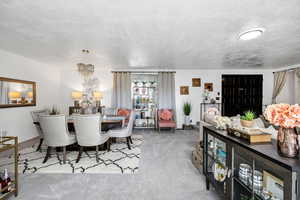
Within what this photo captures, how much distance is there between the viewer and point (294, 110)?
0.99 meters

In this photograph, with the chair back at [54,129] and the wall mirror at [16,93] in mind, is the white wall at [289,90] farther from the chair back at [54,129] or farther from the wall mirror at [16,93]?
the wall mirror at [16,93]

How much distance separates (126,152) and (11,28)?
3.11 meters

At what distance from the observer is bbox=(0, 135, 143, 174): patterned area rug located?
2508mm

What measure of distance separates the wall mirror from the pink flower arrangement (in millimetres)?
4878

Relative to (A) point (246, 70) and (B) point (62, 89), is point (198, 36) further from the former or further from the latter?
(B) point (62, 89)

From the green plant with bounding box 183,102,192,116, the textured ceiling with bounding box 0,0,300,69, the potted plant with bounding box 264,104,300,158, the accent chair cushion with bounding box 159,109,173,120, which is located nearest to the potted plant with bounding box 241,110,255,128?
the potted plant with bounding box 264,104,300,158

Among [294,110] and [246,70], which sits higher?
[246,70]

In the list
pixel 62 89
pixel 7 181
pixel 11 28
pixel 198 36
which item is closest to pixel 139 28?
pixel 198 36

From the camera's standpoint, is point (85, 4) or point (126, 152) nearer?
point (85, 4)

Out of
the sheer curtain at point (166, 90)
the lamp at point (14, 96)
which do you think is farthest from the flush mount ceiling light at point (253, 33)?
the lamp at point (14, 96)

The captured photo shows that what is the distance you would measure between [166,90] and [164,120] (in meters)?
1.23

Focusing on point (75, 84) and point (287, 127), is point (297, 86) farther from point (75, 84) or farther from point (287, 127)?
point (75, 84)

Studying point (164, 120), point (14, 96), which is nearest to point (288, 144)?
point (164, 120)

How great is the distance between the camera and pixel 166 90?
565 centimetres
